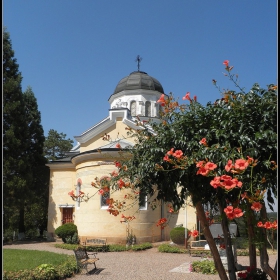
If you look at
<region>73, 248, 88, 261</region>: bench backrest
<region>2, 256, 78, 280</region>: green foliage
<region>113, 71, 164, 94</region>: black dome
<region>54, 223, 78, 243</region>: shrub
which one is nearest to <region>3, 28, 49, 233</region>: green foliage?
<region>54, 223, 78, 243</region>: shrub

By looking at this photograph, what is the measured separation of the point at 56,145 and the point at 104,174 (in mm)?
28620

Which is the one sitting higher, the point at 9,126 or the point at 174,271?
the point at 9,126

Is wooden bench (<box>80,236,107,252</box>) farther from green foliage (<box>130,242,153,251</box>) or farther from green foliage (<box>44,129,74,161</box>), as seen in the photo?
green foliage (<box>44,129,74,161</box>)

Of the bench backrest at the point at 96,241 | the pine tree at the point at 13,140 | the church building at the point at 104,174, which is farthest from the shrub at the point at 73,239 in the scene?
the pine tree at the point at 13,140

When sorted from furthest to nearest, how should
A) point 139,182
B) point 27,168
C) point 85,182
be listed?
1. point 27,168
2. point 85,182
3. point 139,182

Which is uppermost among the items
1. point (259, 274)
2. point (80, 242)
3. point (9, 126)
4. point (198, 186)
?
point (9, 126)

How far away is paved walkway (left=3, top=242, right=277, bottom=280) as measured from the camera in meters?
12.5

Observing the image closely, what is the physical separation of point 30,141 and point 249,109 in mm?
28883

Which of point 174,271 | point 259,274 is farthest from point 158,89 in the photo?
point 259,274

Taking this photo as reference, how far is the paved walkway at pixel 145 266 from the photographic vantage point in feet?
41.0

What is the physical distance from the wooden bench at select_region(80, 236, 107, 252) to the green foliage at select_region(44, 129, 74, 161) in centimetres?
2769

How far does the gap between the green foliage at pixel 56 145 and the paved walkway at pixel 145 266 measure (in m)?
32.0

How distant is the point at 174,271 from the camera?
13.5 m

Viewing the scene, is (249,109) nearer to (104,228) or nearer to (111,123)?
(104,228)
